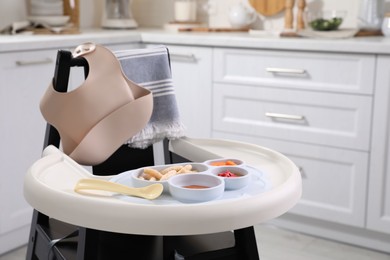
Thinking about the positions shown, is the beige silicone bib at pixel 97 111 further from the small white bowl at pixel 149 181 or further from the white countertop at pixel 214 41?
the white countertop at pixel 214 41

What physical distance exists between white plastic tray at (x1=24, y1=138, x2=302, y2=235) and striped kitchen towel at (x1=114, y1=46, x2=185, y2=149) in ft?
1.20

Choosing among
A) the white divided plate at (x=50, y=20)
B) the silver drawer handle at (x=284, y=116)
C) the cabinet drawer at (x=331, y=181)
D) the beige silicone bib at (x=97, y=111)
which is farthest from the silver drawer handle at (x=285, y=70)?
the beige silicone bib at (x=97, y=111)

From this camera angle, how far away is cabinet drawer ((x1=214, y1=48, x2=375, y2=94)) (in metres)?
2.41

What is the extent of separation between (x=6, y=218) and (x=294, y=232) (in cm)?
127

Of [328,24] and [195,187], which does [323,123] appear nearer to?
[328,24]

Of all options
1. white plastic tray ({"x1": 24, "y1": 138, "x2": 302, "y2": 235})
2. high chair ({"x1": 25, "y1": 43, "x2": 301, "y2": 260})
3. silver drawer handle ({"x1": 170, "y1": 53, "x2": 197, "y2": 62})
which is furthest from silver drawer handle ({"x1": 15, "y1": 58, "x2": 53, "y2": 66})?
white plastic tray ({"x1": 24, "y1": 138, "x2": 302, "y2": 235})

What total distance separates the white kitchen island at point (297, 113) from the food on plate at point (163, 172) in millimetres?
1281

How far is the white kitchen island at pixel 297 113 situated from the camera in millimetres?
2383

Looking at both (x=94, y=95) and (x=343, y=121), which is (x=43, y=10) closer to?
(x=343, y=121)

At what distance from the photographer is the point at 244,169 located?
48.6 inches

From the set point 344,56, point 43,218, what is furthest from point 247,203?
point 344,56

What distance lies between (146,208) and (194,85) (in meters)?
1.91

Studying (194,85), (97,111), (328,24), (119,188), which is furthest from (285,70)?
(119,188)

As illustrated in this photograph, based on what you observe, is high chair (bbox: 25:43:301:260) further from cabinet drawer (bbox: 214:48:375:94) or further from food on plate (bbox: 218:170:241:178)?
cabinet drawer (bbox: 214:48:375:94)
